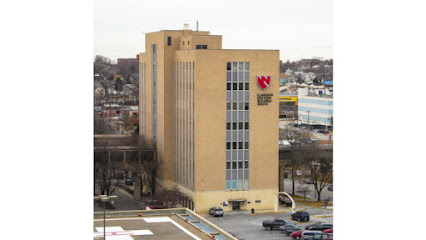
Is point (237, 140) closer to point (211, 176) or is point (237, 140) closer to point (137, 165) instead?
point (211, 176)

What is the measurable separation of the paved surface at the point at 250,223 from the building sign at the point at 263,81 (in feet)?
9.62

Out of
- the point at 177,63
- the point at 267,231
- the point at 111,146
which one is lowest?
the point at 267,231

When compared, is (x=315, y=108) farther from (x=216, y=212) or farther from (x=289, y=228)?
(x=289, y=228)

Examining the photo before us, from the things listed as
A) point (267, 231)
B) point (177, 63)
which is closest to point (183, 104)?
point (177, 63)

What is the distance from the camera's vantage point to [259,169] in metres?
19.0

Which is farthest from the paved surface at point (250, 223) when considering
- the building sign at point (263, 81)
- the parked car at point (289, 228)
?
the building sign at point (263, 81)

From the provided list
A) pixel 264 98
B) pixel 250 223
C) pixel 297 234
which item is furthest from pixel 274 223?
pixel 264 98

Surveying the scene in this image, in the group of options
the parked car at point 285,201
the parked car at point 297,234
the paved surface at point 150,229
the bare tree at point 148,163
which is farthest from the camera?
the bare tree at point 148,163

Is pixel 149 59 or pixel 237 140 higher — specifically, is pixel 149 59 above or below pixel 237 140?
above

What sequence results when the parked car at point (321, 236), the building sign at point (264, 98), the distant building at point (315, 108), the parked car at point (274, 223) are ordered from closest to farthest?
the parked car at point (321, 236) < the parked car at point (274, 223) < the building sign at point (264, 98) < the distant building at point (315, 108)

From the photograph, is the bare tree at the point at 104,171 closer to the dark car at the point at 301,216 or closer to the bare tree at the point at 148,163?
the bare tree at the point at 148,163

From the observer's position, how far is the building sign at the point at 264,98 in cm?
1896

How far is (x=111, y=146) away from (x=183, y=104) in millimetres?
2897
